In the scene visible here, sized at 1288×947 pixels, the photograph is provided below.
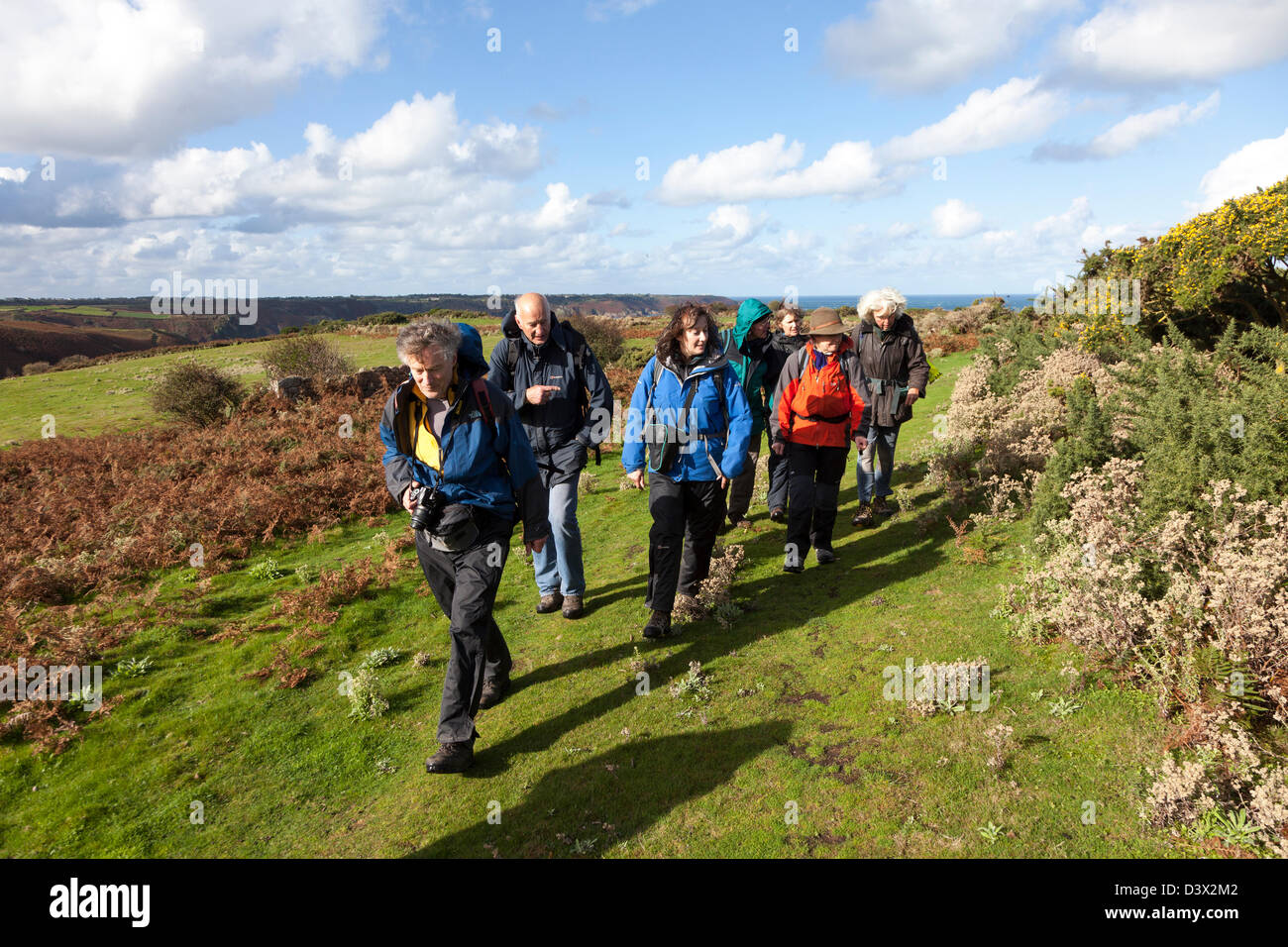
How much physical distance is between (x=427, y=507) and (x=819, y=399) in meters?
4.23

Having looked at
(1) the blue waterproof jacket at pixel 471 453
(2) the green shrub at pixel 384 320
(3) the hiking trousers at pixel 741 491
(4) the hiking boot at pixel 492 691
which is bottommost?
(4) the hiking boot at pixel 492 691

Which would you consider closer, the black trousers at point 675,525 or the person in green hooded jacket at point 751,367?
the black trousers at point 675,525

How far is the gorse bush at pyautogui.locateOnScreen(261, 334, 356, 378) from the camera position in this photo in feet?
69.3

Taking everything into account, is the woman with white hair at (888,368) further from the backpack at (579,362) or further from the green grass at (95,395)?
the green grass at (95,395)

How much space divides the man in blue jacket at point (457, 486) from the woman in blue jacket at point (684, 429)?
1497 mm

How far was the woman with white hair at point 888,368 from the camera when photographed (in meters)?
8.14

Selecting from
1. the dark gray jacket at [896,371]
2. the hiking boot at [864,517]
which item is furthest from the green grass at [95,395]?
the dark gray jacket at [896,371]

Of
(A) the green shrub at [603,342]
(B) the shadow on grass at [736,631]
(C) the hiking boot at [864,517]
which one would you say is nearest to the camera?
(B) the shadow on grass at [736,631]

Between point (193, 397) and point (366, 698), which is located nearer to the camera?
point (366, 698)

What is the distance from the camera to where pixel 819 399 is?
6.85m

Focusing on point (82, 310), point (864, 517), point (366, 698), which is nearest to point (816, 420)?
point (864, 517)

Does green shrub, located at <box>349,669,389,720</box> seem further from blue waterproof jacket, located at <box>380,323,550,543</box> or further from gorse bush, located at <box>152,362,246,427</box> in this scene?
gorse bush, located at <box>152,362,246,427</box>

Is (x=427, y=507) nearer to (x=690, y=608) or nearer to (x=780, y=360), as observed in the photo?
(x=690, y=608)
